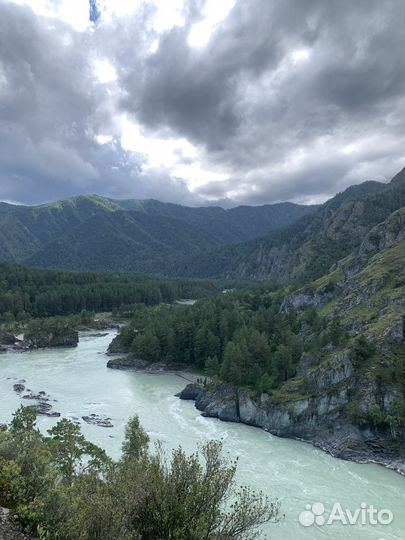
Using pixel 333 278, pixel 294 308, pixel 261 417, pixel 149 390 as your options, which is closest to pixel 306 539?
pixel 261 417

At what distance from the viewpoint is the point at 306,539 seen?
42.4 metres

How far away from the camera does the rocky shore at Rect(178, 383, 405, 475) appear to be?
210ft

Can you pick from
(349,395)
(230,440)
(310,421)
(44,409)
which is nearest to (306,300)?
(349,395)

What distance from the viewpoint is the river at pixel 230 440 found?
48000 millimetres

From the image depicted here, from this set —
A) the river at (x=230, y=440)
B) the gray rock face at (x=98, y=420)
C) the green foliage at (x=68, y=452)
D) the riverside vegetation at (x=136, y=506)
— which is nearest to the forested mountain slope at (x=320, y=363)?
the river at (x=230, y=440)

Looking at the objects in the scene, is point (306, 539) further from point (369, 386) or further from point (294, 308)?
point (294, 308)

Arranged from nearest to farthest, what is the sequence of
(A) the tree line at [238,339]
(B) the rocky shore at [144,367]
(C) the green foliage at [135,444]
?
1. (C) the green foliage at [135,444]
2. (A) the tree line at [238,339]
3. (B) the rocky shore at [144,367]

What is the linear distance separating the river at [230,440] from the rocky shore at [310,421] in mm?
1904

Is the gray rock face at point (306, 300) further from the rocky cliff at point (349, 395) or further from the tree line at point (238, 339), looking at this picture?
the rocky cliff at point (349, 395)

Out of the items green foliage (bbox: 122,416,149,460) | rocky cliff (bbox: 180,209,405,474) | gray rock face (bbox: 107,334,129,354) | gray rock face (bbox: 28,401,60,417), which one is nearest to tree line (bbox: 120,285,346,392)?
gray rock face (bbox: 107,334,129,354)

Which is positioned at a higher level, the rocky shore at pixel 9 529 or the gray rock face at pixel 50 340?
the gray rock face at pixel 50 340

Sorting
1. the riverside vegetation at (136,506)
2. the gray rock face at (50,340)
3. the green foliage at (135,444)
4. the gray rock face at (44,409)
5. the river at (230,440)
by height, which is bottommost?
the river at (230,440)

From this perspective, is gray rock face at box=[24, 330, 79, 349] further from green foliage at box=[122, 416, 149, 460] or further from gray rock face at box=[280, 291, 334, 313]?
green foliage at box=[122, 416, 149, 460]

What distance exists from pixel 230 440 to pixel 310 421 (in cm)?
1350
